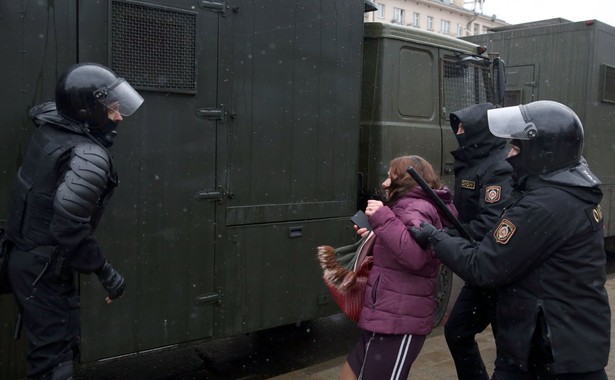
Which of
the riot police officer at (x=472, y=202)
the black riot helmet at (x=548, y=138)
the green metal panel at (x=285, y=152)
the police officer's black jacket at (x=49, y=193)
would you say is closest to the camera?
the black riot helmet at (x=548, y=138)

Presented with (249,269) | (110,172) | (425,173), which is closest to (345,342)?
(249,269)

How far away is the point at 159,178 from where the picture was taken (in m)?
3.62

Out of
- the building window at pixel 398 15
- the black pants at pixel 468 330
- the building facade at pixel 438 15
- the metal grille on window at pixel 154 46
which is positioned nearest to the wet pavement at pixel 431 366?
the black pants at pixel 468 330

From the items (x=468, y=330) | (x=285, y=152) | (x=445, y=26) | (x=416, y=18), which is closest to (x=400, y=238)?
(x=468, y=330)

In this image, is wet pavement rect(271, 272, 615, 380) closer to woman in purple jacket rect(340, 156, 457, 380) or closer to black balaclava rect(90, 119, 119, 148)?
woman in purple jacket rect(340, 156, 457, 380)

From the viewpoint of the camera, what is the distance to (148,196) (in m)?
3.58

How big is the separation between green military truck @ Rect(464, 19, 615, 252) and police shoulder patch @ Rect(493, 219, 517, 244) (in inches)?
236

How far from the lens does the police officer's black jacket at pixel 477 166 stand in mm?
3367

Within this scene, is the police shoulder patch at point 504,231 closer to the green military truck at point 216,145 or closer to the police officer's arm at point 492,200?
the police officer's arm at point 492,200

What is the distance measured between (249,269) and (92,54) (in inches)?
65.2

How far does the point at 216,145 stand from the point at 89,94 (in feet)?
3.58

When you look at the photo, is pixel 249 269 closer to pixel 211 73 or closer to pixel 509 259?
pixel 211 73

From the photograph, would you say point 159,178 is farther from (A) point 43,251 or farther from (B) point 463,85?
(B) point 463,85

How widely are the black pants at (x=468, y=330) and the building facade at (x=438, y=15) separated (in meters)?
53.0
